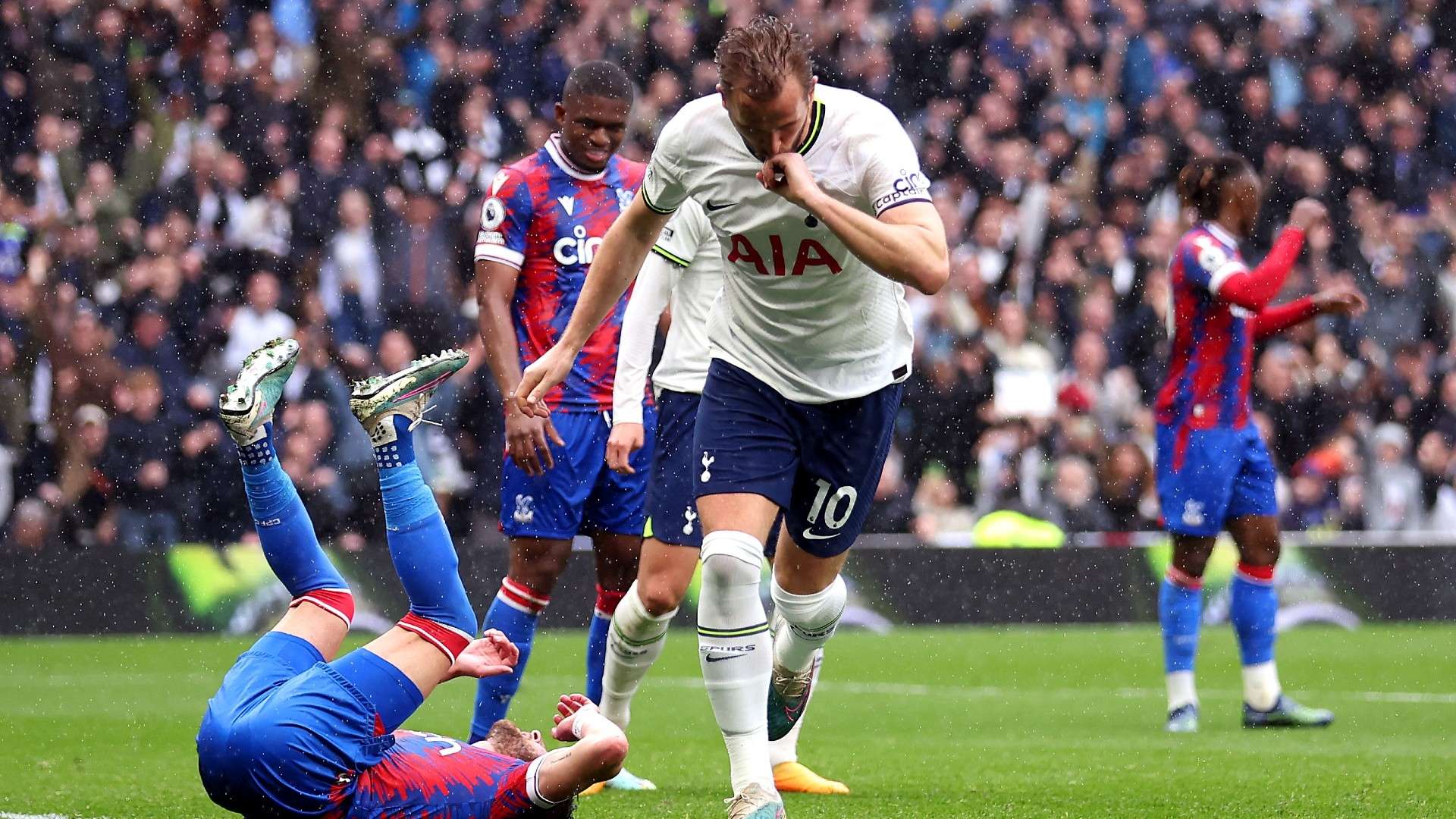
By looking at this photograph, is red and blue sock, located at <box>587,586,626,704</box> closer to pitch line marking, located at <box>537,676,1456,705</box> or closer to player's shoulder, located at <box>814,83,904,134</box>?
player's shoulder, located at <box>814,83,904,134</box>

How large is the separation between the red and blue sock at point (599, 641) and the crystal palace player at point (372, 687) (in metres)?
2.04

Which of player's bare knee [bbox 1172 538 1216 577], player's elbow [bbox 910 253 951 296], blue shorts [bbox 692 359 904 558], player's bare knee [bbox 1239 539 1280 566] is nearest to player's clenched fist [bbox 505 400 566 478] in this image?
blue shorts [bbox 692 359 904 558]

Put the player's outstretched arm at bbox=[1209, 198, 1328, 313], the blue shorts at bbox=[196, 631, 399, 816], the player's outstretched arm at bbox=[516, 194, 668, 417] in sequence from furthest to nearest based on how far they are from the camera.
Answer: the player's outstretched arm at bbox=[1209, 198, 1328, 313]
the player's outstretched arm at bbox=[516, 194, 668, 417]
the blue shorts at bbox=[196, 631, 399, 816]

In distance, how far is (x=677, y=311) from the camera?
707 cm

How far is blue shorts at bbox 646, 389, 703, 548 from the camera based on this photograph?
22.0 feet

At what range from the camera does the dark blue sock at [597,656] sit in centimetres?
723

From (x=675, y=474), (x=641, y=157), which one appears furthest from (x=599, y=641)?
(x=641, y=157)

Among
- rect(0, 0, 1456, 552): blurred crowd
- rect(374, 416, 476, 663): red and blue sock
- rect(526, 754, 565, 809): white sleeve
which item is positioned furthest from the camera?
rect(0, 0, 1456, 552): blurred crowd

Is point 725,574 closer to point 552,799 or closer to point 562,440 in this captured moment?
point 552,799

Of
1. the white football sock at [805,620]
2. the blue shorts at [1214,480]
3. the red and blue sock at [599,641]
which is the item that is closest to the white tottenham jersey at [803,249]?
the white football sock at [805,620]

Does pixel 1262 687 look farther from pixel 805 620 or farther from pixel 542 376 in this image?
pixel 542 376

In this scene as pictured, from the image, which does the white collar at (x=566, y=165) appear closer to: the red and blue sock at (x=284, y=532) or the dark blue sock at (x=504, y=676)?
the dark blue sock at (x=504, y=676)

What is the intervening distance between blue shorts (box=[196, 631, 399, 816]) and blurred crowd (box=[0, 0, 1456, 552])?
8756mm

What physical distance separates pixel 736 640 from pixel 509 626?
178cm
